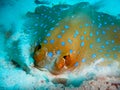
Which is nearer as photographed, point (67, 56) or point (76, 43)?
point (67, 56)

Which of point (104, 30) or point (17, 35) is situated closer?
point (104, 30)

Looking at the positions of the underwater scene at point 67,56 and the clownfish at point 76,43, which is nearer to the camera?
the underwater scene at point 67,56

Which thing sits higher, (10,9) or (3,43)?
(10,9)

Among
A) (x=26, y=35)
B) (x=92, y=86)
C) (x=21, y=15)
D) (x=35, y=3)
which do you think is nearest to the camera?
(x=92, y=86)

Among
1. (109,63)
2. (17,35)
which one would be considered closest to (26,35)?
(17,35)

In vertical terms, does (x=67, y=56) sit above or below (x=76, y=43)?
below

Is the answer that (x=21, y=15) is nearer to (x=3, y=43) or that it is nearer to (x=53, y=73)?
(x=3, y=43)

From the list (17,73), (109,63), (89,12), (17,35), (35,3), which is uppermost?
(35,3)

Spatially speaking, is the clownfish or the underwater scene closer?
the underwater scene
